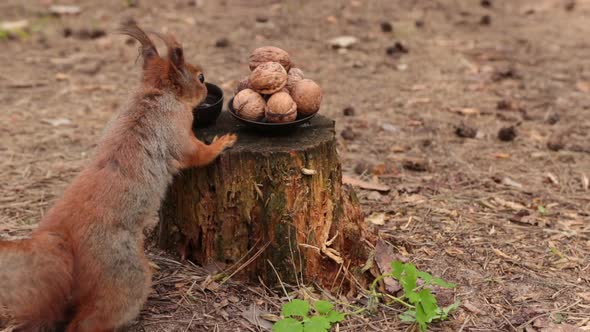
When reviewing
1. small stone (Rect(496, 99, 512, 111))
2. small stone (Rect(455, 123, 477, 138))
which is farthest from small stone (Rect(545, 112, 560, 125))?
small stone (Rect(455, 123, 477, 138))

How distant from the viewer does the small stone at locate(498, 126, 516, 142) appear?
526cm

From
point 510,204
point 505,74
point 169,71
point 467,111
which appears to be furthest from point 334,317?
point 505,74

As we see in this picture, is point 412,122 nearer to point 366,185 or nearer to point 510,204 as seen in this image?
point 366,185

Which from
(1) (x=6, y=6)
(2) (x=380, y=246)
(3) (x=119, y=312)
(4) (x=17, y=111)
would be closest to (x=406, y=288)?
(2) (x=380, y=246)

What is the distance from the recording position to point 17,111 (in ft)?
18.8

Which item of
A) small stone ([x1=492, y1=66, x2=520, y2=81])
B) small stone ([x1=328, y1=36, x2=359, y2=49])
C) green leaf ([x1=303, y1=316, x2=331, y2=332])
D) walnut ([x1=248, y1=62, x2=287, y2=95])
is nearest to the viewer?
green leaf ([x1=303, y1=316, x2=331, y2=332])

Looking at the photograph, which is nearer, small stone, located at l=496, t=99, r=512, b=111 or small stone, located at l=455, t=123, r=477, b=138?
small stone, located at l=455, t=123, r=477, b=138

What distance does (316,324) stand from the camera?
2.68m

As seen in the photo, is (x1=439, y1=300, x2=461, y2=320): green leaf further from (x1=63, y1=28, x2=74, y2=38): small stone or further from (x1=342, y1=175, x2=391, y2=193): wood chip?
(x1=63, y1=28, x2=74, y2=38): small stone

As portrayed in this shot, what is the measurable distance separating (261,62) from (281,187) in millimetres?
713

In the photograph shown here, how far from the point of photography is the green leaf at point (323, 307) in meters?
2.82

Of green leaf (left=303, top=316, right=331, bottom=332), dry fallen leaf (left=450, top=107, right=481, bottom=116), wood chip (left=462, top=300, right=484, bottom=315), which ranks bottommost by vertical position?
wood chip (left=462, top=300, right=484, bottom=315)

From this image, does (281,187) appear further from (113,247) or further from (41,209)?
(41,209)

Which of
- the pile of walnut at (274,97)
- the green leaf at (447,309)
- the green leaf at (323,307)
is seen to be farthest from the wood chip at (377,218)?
the green leaf at (323,307)
